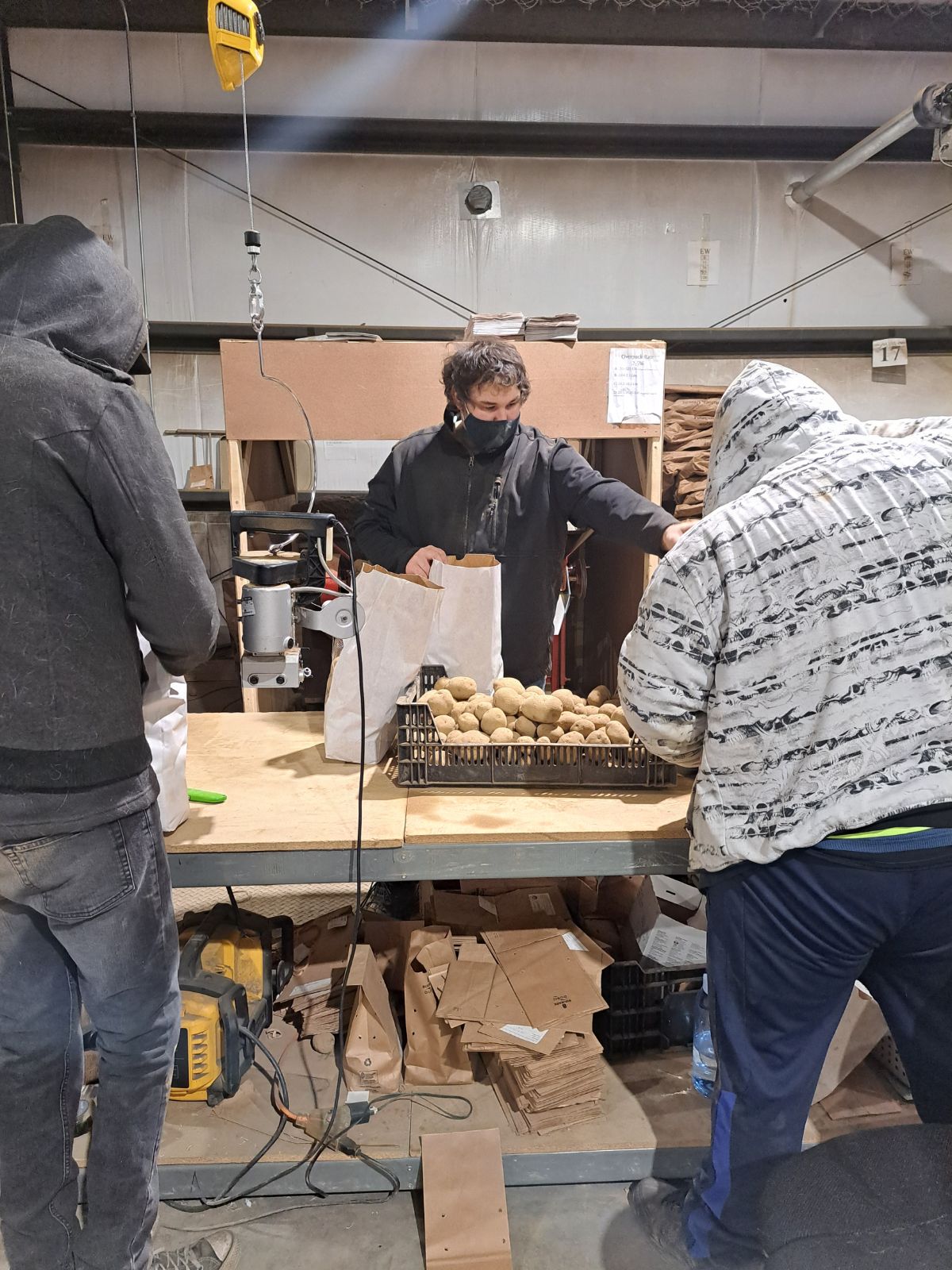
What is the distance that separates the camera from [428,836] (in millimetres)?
1391

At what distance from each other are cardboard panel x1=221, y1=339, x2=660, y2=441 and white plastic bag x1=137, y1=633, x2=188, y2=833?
58.0 inches

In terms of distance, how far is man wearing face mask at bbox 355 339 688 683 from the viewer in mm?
2307

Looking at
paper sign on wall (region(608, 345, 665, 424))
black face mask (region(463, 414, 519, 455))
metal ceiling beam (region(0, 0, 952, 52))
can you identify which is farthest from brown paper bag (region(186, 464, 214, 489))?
paper sign on wall (region(608, 345, 665, 424))

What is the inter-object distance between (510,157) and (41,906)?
392cm

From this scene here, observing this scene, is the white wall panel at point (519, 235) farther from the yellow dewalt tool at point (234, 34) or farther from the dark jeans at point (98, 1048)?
the dark jeans at point (98, 1048)

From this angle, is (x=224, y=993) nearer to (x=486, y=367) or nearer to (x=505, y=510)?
(x=505, y=510)

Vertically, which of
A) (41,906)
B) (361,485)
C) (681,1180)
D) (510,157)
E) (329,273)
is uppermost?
(510,157)

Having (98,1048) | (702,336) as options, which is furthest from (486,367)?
(702,336)

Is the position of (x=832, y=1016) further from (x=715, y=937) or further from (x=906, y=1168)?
(x=906, y=1168)

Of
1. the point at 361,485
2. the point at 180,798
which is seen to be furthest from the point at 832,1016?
the point at 361,485

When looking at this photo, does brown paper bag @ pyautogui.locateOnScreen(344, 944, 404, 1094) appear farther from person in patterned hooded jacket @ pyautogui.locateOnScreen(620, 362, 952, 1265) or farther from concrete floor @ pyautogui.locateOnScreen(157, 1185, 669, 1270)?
person in patterned hooded jacket @ pyautogui.locateOnScreen(620, 362, 952, 1265)

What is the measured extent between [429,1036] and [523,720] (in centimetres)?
77

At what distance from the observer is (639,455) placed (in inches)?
112

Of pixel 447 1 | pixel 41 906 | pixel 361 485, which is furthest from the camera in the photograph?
pixel 361 485
